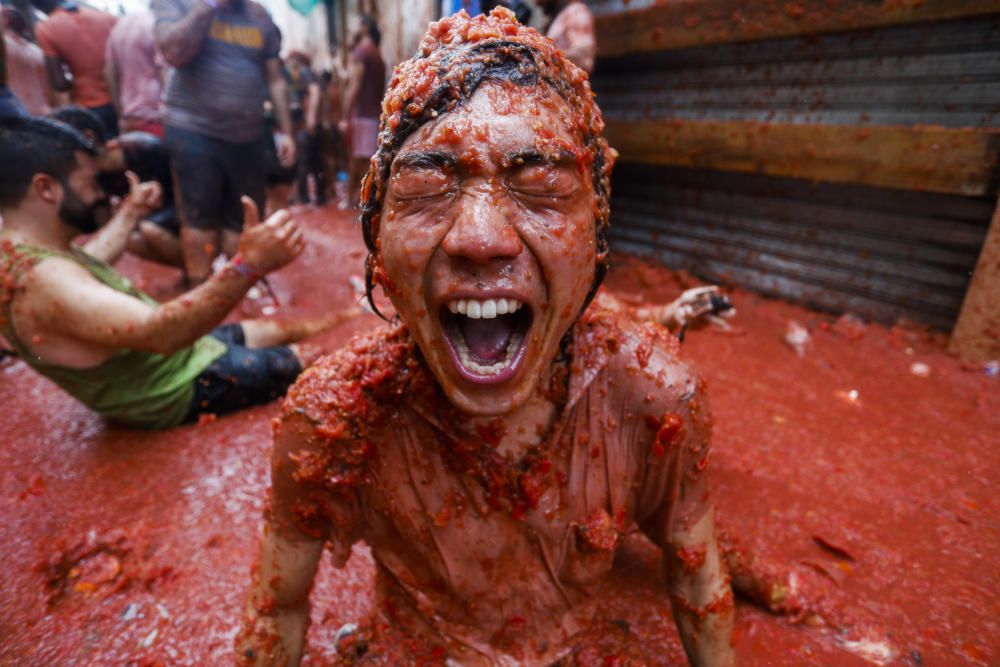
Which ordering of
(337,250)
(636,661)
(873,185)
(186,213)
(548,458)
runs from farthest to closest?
(337,250)
(186,213)
(873,185)
(636,661)
(548,458)

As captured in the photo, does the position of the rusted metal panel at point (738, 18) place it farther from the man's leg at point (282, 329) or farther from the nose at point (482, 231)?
the nose at point (482, 231)

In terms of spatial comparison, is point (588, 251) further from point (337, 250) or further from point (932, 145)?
point (337, 250)

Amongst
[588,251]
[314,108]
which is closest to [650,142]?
[588,251]

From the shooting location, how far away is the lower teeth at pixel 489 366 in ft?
3.72

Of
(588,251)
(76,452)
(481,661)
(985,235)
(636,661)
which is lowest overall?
(76,452)

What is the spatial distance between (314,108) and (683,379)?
35.3 ft

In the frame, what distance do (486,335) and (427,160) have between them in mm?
405

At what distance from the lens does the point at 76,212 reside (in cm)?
308

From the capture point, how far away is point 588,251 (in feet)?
3.89

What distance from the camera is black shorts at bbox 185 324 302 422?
138 inches

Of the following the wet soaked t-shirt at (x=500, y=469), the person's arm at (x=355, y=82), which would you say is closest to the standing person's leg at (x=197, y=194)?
the person's arm at (x=355, y=82)

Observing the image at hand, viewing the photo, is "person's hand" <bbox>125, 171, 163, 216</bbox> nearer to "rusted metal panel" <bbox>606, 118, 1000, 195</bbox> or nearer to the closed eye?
the closed eye

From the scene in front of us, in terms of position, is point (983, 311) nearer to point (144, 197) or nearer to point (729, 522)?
point (729, 522)

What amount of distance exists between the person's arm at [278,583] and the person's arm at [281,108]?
5.54m
